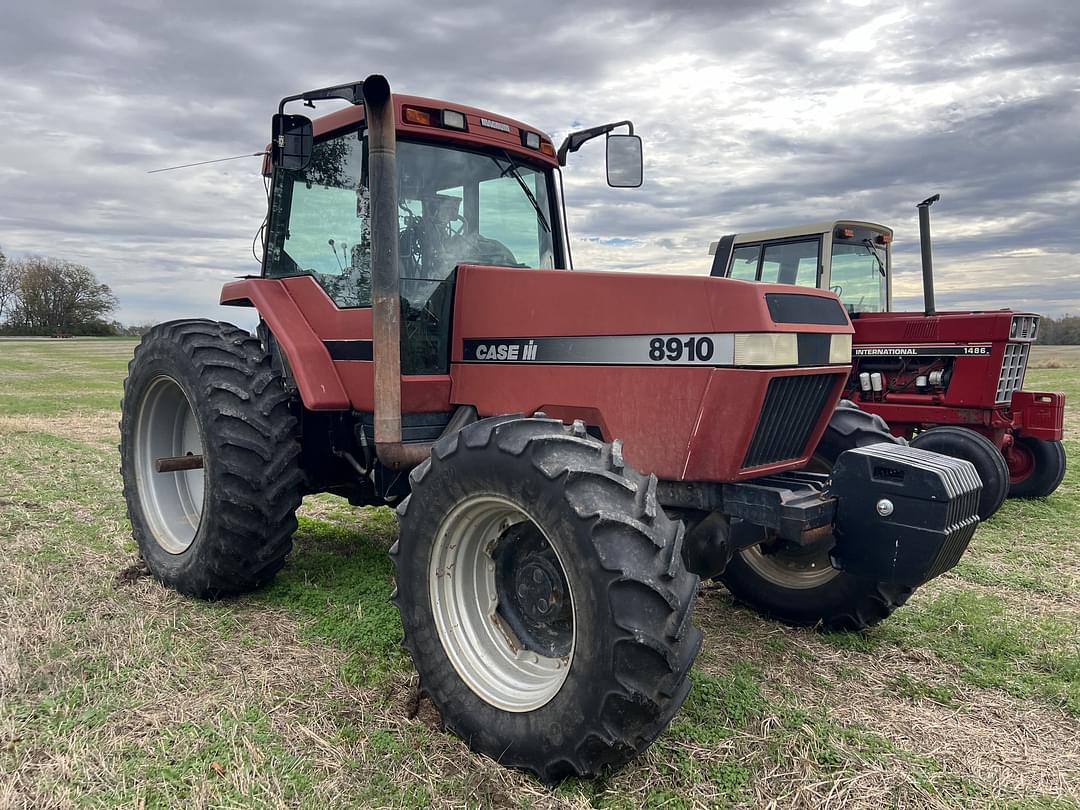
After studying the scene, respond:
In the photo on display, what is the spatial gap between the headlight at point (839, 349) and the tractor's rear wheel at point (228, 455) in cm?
260

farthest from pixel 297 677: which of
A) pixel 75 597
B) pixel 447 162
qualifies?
pixel 447 162

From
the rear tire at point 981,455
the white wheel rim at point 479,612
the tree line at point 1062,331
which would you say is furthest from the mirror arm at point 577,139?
the tree line at point 1062,331

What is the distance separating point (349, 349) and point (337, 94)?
1198mm

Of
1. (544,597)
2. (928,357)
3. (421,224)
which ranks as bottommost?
(544,597)

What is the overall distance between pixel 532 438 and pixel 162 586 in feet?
9.42

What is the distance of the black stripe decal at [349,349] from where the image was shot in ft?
12.6

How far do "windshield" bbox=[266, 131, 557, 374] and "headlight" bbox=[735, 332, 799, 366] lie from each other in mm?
1502

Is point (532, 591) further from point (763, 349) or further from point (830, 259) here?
point (830, 259)

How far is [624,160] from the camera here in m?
4.08

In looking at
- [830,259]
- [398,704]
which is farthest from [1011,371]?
[398,704]

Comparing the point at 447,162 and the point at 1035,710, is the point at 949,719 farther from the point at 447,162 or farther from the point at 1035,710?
the point at 447,162

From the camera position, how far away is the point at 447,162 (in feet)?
12.7

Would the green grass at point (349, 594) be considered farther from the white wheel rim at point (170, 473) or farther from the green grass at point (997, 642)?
the green grass at point (997, 642)

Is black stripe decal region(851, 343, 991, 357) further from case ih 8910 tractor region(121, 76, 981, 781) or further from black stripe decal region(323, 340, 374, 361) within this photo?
black stripe decal region(323, 340, 374, 361)
